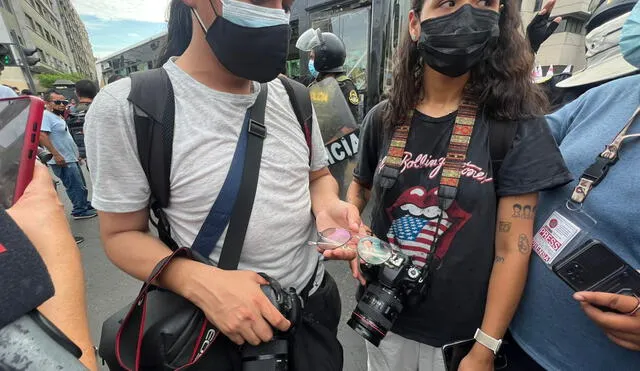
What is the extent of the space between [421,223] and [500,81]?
679 mm

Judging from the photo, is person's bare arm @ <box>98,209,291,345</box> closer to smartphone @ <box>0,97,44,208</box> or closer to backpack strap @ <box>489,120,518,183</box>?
smartphone @ <box>0,97,44,208</box>

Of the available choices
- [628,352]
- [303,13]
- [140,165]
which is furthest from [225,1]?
[303,13]

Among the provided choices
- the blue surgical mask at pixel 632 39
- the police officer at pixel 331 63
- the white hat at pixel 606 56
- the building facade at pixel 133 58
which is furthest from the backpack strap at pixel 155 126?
the building facade at pixel 133 58

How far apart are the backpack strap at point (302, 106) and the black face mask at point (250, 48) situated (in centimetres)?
13

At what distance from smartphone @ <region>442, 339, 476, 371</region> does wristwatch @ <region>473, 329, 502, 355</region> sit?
0.11 m

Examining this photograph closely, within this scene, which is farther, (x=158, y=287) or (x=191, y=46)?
(x=191, y=46)

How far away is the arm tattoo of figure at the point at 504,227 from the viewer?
3.96 ft

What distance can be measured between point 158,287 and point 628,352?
147cm

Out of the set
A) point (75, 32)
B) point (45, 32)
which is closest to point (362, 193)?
point (45, 32)

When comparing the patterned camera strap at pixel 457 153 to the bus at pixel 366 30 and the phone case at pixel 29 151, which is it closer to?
the phone case at pixel 29 151

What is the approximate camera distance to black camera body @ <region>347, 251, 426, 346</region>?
3.94 feet

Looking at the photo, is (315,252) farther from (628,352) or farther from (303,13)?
(303,13)

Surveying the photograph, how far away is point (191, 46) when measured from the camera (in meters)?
1.10

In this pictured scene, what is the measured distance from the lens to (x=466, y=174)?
48.6 inches
